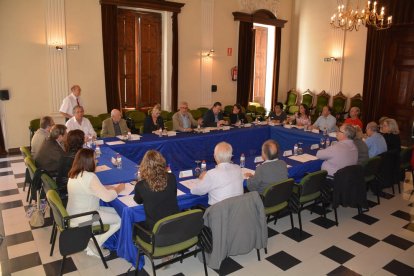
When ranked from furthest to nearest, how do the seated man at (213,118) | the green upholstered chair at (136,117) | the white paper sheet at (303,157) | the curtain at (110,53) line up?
the green upholstered chair at (136,117)
the curtain at (110,53)
the seated man at (213,118)
the white paper sheet at (303,157)

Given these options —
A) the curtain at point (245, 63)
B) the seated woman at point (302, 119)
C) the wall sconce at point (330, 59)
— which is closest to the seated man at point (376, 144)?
the seated woman at point (302, 119)

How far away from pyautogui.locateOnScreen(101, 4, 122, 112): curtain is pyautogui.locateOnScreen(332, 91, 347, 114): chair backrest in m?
6.44

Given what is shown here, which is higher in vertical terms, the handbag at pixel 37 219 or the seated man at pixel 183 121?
the seated man at pixel 183 121

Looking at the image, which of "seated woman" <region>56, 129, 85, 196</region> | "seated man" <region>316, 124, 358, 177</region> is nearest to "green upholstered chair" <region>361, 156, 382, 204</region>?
"seated man" <region>316, 124, 358, 177</region>

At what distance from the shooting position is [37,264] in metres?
3.62

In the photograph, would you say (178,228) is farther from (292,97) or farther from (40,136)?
(292,97)

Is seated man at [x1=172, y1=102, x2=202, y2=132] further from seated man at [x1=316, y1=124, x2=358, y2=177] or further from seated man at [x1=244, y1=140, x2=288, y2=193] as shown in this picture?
seated man at [x1=244, y1=140, x2=288, y2=193]

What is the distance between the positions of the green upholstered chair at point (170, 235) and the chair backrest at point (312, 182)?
1533 millimetres

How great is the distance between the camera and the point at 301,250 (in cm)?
402

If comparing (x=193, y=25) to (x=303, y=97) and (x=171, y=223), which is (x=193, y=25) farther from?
(x=171, y=223)

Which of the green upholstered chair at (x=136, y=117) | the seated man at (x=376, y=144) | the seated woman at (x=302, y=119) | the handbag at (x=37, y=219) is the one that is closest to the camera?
the handbag at (x=37, y=219)

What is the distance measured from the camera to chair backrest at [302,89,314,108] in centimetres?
Answer: 1175

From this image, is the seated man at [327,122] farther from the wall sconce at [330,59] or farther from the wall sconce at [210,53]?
the wall sconce at [330,59]

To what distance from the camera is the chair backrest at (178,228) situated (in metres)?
2.87
